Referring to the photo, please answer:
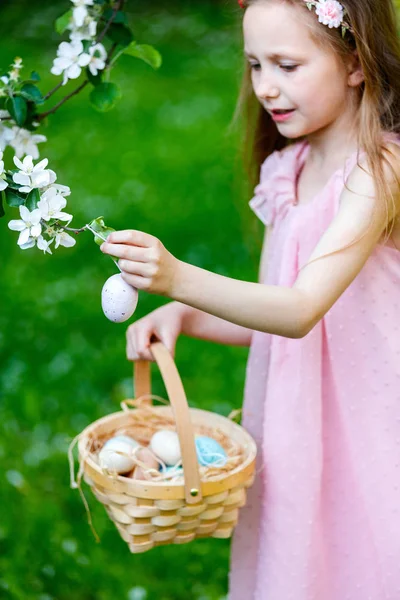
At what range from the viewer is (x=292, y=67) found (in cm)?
182

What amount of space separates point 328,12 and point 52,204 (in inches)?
28.0

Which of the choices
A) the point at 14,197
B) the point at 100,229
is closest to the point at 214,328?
the point at 100,229

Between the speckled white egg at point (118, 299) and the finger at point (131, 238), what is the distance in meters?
0.07

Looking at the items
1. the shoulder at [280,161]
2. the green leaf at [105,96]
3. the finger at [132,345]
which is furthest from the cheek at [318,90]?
the finger at [132,345]

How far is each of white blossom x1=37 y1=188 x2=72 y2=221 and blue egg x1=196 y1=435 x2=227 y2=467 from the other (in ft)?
2.23

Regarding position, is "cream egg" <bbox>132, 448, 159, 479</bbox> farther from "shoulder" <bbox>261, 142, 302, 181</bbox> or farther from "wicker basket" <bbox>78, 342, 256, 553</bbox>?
"shoulder" <bbox>261, 142, 302, 181</bbox>

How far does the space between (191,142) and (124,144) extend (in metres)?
0.40

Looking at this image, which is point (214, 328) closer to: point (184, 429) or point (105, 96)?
point (184, 429)

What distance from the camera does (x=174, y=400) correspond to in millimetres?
1751

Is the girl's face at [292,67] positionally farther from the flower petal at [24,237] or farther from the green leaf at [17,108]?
the flower petal at [24,237]

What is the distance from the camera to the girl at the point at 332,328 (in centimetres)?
181

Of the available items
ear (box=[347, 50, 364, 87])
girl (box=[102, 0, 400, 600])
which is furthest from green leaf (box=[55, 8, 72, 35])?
ear (box=[347, 50, 364, 87])

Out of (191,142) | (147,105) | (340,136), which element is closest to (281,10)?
(340,136)

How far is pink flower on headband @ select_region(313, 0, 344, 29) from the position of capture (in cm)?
179
